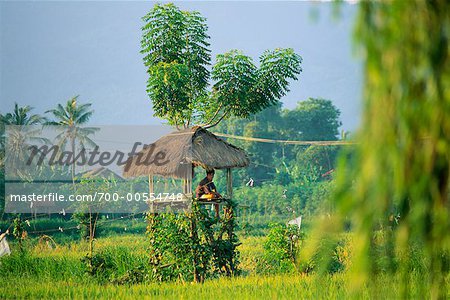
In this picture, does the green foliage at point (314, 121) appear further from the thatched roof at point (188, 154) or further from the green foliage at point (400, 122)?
the green foliage at point (400, 122)

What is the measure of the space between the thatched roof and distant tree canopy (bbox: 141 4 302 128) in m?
0.63

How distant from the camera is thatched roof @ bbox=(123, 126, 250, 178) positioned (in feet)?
27.8

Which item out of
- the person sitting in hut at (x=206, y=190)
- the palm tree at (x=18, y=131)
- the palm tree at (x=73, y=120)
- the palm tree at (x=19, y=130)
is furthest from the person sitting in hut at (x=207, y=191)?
the palm tree at (x=73, y=120)

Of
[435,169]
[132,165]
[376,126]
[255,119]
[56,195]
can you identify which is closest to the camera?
[376,126]

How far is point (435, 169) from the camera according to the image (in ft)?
6.63

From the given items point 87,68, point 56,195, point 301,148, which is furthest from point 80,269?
point 87,68

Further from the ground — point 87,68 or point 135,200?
point 87,68

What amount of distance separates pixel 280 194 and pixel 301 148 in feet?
30.1

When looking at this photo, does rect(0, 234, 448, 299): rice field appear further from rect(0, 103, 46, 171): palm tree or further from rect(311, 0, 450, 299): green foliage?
rect(0, 103, 46, 171): palm tree

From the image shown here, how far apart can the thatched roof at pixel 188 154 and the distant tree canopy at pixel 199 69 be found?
628mm

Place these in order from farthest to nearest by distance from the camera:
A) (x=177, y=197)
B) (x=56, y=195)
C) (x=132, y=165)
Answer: (x=56, y=195) → (x=132, y=165) → (x=177, y=197)

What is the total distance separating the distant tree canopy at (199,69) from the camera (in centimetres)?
928

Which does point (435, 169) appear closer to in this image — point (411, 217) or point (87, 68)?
point (411, 217)

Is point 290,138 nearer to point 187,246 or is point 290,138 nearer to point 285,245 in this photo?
point 285,245
